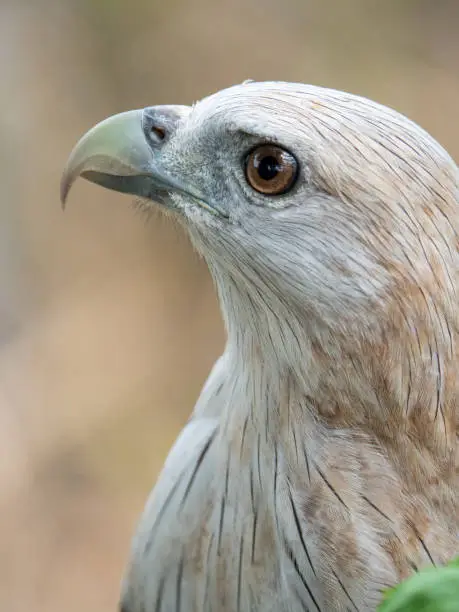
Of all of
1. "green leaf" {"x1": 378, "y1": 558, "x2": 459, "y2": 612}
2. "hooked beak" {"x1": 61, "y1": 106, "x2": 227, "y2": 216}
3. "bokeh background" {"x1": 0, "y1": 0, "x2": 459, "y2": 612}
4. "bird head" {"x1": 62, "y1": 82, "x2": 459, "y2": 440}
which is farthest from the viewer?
"bokeh background" {"x1": 0, "y1": 0, "x2": 459, "y2": 612}

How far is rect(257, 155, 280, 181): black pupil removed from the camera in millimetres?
1607

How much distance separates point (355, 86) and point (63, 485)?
250 centimetres

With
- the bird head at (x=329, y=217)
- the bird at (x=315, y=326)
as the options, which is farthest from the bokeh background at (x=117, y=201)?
the bird head at (x=329, y=217)

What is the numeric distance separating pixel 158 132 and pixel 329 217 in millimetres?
426

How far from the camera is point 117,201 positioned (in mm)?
4988

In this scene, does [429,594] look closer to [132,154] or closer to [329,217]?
[329,217]

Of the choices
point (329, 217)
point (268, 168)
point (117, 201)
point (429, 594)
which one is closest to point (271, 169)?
point (268, 168)

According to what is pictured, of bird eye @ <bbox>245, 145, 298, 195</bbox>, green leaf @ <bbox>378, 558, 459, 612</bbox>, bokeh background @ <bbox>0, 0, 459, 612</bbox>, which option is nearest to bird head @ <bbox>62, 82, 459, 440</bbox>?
bird eye @ <bbox>245, 145, 298, 195</bbox>

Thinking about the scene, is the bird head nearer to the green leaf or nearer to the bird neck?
the bird neck

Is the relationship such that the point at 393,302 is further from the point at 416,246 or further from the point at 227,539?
the point at 227,539

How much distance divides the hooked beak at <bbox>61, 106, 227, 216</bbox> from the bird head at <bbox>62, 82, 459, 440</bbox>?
3 cm

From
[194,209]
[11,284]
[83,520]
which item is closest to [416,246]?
[194,209]

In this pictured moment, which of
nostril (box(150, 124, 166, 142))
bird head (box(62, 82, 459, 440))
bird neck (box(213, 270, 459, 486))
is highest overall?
nostril (box(150, 124, 166, 142))

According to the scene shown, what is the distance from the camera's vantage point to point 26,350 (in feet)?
15.5
